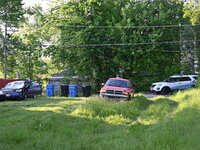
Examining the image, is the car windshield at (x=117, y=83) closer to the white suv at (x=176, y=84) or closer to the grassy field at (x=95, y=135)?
the grassy field at (x=95, y=135)

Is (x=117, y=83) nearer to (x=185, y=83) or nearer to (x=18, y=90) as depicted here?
(x=18, y=90)

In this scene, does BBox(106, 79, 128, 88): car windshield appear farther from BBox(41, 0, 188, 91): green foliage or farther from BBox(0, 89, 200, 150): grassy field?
BBox(41, 0, 188, 91): green foliage

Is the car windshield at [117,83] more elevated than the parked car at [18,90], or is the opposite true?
the car windshield at [117,83]

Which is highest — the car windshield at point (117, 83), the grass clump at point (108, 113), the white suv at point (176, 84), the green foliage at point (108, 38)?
the green foliage at point (108, 38)

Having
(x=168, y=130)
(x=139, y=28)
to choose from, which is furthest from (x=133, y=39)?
(x=168, y=130)

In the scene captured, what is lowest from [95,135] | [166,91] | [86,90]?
[95,135]

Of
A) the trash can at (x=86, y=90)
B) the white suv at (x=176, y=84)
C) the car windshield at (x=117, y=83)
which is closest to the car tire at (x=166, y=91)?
the white suv at (x=176, y=84)

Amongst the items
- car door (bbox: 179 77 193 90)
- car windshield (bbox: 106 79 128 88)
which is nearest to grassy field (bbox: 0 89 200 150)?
car windshield (bbox: 106 79 128 88)

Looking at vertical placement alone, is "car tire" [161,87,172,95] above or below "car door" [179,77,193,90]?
below

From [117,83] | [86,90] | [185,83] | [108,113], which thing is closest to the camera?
[108,113]

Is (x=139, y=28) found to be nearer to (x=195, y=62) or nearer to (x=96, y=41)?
(x=96, y=41)

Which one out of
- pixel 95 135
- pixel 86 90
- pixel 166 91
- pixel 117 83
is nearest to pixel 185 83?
pixel 166 91

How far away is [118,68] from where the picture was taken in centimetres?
2989

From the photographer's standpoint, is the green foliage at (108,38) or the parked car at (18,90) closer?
the parked car at (18,90)
